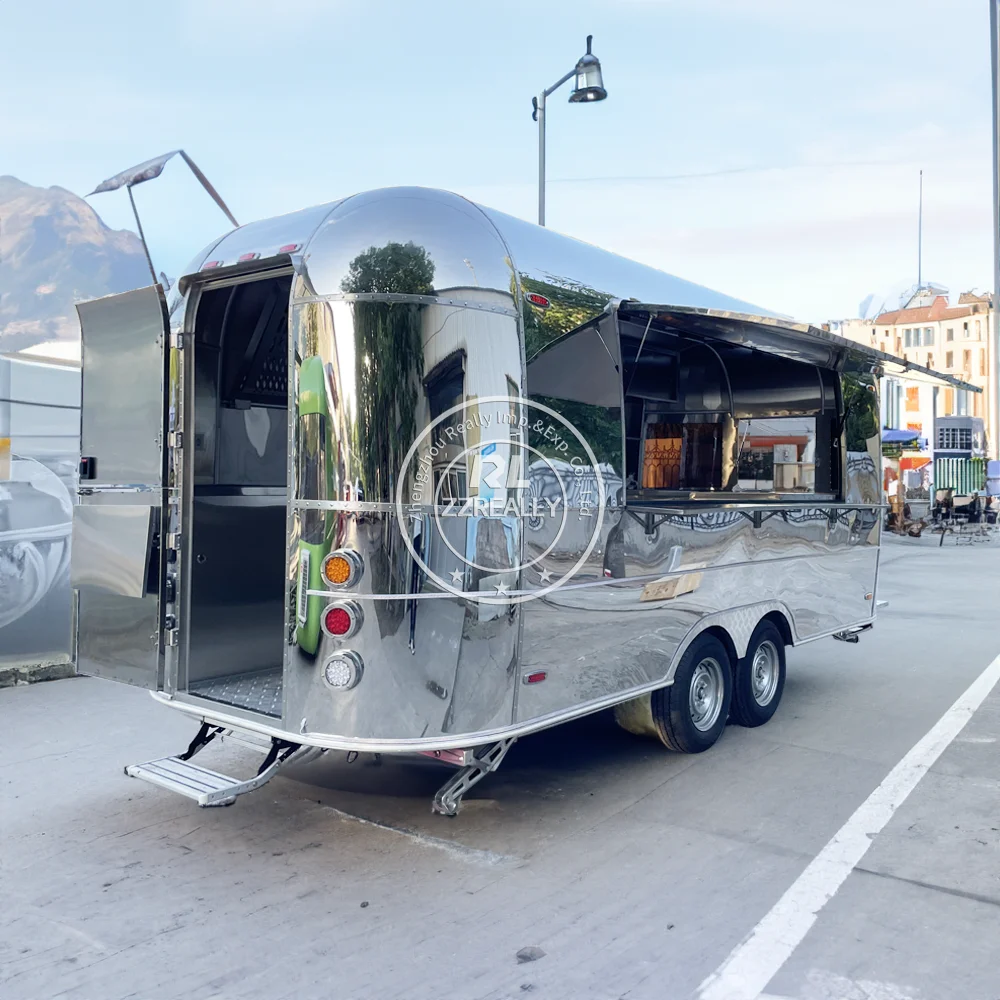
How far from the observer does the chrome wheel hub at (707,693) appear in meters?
6.02

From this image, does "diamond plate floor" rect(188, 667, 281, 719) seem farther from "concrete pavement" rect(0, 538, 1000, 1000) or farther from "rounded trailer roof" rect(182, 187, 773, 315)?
"rounded trailer roof" rect(182, 187, 773, 315)

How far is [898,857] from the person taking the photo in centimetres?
452

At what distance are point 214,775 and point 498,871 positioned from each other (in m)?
1.46

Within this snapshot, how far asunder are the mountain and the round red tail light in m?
10.5

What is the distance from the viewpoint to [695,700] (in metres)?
6.04

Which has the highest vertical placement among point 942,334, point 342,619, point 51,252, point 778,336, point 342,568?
point 942,334

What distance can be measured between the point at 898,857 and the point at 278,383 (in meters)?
4.06

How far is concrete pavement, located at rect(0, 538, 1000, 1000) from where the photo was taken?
3.48 metres

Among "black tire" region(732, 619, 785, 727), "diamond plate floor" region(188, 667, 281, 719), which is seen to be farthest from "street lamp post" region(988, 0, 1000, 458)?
"diamond plate floor" region(188, 667, 281, 719)

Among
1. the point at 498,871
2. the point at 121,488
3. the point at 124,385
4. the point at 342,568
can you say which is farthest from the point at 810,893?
the point at 124,385

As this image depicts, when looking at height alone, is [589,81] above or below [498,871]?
above

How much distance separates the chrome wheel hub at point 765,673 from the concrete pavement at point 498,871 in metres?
0.24

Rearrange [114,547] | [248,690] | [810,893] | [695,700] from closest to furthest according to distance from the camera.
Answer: [810,893]
[114,547]
[248,690]
[695,700]

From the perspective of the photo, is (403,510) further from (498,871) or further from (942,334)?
(942,334)
